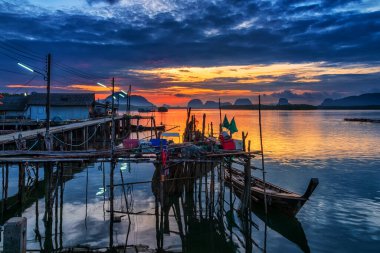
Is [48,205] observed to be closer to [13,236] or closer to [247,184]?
[13,236]

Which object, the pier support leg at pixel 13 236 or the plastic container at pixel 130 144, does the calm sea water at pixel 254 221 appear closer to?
the plastic container at pixel 130 144

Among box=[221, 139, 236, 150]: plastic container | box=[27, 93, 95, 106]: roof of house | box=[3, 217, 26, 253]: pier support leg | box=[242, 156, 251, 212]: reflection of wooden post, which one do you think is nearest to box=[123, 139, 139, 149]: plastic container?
box=[221, 139, 236, 150]: plastic container

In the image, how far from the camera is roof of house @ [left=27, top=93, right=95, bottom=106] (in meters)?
53.6

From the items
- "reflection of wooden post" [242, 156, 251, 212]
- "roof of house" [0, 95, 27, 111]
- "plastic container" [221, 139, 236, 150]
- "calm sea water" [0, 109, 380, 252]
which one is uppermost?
"roof of house" [0, 95, 27, 111]

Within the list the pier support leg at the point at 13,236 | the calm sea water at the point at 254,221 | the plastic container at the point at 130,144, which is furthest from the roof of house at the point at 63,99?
the pier support leg at the point at 13,236

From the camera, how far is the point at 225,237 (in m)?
16.8

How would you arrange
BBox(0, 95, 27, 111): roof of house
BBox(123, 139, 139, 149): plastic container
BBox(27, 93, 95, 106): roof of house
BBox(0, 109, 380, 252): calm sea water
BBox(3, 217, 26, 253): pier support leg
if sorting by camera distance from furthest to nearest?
BBox(0, 95, 27, 111): roof of house, BBox(27, 93, 95, 106): roof of house, BBox(123, 139, 139, 149): plastic container, BBox(0, 109, 380, 252): calm sea water, BBox(3, 217, 26, 253): pier support leg

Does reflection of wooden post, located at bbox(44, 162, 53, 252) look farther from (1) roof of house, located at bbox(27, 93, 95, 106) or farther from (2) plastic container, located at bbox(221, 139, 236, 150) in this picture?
(1) roof of house, located at bbox(27, 93, 95, 106)

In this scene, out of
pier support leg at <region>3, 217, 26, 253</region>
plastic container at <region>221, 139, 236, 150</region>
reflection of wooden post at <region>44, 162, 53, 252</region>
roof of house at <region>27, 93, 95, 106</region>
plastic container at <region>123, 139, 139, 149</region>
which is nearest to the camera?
pier support leg at <region>3, 217, 26, 253</region>

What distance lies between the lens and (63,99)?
182ft

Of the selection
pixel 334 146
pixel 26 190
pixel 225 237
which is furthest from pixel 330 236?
pixel 334 146

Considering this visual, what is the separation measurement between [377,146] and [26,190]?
4753 centimetres

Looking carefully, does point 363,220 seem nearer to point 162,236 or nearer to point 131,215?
point 162,236

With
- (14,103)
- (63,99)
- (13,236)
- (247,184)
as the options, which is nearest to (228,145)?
(247,184)
